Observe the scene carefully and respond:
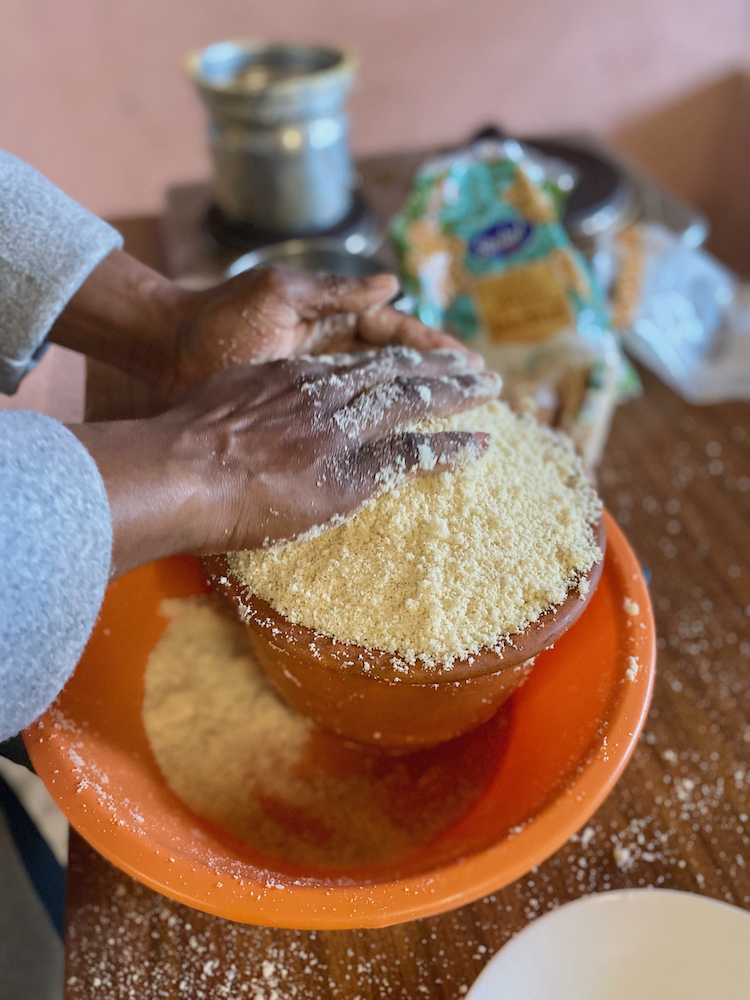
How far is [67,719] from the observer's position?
0.50 m

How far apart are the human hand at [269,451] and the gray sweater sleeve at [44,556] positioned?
0.03 meters

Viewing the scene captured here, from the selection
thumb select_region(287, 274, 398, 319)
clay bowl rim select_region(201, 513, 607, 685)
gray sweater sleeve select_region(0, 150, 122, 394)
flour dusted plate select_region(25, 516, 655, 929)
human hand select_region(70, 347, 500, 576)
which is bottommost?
flour dusted plate select_region(25, 516, 655, 929)

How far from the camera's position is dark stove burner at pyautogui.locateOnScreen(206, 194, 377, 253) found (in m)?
1.13

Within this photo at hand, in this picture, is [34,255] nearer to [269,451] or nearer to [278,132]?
[269,451]

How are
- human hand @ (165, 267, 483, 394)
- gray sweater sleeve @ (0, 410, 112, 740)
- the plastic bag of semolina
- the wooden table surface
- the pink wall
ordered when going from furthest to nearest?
1. the pink wall
2. the plastic bag of semolina
3. human hand @ (165, 267, 483, 394)
4. the wooden table surface
5. gray sweater sleeve @ (0, 410, 112, 740)

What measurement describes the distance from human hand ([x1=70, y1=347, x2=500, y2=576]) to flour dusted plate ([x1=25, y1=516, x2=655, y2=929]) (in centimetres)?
16

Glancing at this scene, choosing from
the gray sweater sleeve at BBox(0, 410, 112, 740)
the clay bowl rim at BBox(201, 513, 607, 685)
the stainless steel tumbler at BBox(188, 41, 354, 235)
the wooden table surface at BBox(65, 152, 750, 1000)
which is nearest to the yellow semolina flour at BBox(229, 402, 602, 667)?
the clay bowl rim at BBox(201, 513, 607, 685)

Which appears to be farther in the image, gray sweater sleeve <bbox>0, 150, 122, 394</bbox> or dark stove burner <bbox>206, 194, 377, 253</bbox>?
dark stove burner <bbox>206, 194, 377, 253</bbox>

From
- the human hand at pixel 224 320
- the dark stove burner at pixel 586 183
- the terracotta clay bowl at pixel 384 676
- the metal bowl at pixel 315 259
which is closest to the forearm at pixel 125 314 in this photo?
the human hand at pixel 224 320

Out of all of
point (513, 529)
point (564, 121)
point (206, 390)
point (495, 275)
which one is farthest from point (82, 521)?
point (564, 121)

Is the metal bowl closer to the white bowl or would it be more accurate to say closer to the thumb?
the thumb

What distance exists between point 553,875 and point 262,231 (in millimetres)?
979

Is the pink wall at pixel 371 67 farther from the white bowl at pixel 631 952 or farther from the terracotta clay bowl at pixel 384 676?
the white bowl at pixel 631 952

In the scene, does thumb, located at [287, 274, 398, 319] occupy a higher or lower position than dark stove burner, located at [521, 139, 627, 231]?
higher
